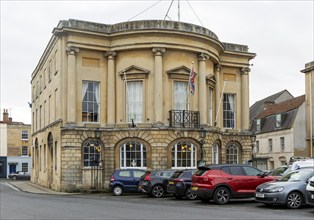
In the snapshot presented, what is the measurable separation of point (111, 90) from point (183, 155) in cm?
605

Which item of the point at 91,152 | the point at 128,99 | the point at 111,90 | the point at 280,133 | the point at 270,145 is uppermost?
the point at 111,90

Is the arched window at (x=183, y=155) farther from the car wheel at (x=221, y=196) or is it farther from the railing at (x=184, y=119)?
the car wheel at (x=221, y=196)

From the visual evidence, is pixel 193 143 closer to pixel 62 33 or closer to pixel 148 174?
pixel 148 174

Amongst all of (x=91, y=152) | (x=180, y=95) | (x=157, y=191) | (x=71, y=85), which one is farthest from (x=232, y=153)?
(x=71, y=85)

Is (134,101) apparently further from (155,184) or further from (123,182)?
(155,184)

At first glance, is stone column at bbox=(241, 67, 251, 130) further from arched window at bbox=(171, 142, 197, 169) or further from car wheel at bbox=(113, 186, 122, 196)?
car wheel at bbox=(113, 186, 122, 196)

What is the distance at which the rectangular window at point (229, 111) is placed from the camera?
36.4 m

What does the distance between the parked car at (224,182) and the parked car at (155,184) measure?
4327mm

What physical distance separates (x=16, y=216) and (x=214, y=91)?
21.7 m

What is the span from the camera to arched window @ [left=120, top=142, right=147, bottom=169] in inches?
1187

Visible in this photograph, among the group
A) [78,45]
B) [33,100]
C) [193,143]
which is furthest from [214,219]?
[33,100]

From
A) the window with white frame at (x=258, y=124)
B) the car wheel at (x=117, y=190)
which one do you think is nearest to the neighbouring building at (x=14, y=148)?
the window with white frame at (x=258, y=124)

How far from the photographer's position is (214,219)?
14.1 metres

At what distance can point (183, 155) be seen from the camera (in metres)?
30.6
